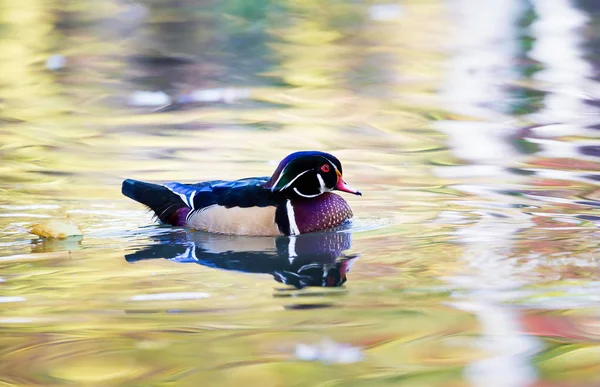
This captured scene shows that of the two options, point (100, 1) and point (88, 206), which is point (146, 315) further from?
point (100, 1)

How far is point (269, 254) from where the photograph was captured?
6219 mm

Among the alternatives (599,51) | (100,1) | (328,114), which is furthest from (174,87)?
(100,1)

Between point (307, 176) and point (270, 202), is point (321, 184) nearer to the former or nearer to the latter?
point (307, 176)

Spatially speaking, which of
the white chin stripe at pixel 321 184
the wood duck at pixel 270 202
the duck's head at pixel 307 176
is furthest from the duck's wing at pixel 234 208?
the white chin stripe at pixel 321 184

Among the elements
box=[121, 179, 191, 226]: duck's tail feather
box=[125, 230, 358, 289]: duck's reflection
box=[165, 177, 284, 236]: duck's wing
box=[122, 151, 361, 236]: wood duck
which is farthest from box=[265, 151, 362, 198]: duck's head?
box=[121, 179, 191, 226]: duck's tail feather

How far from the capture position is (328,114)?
11.0 meters

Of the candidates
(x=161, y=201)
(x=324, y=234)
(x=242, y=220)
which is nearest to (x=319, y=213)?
(x=324, y=234)

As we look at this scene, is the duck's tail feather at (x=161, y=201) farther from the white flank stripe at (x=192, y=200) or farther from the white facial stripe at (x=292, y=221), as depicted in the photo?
the white facial stripe at (x=292, y=221)

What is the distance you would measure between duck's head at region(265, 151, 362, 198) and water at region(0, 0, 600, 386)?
343 millimetres

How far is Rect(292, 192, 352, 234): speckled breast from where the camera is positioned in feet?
22.3

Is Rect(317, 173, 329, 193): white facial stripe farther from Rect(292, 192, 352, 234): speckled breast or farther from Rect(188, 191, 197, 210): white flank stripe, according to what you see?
Rect(188, 191, 197, 210): white flank stripe

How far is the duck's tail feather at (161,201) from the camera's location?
274 inches

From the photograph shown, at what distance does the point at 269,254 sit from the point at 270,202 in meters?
0.62

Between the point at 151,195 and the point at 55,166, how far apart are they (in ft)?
6.48
